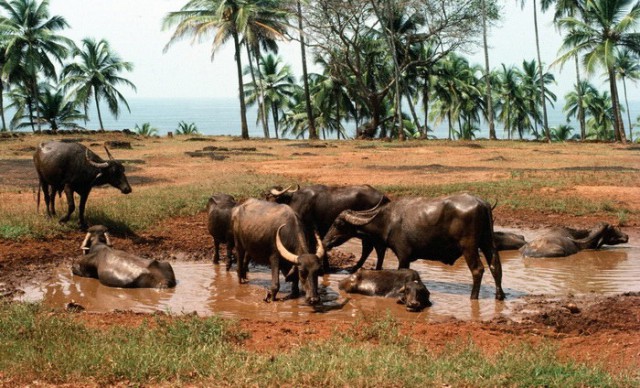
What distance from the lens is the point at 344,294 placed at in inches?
445

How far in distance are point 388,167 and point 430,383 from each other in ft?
69.2

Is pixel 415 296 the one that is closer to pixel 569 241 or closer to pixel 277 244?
pixel 277 244

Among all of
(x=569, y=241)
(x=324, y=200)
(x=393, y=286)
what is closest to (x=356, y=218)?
(x=393, y=286)

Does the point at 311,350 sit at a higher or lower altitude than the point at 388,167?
lower

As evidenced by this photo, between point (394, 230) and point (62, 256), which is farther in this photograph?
point (62, 256)

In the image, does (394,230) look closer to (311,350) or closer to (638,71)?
(311,350)

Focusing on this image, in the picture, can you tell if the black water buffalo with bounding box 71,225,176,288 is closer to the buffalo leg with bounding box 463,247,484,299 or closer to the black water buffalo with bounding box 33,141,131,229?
the black water buffalo with bounding box 33,141,131,229

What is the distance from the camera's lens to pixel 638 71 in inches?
2596

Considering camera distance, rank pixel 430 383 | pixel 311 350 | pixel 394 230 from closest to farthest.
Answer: pixel 430 383 → pixel 311 350 → pixel 394 230

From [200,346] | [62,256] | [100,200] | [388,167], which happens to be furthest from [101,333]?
[388,167]

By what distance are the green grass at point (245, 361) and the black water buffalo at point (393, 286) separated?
78.9 inches

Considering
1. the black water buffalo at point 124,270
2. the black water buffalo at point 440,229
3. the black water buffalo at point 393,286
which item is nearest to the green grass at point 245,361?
the black water buffalo at point 393,286

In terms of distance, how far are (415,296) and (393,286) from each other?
0.70m

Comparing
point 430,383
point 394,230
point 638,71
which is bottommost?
point 430,383
